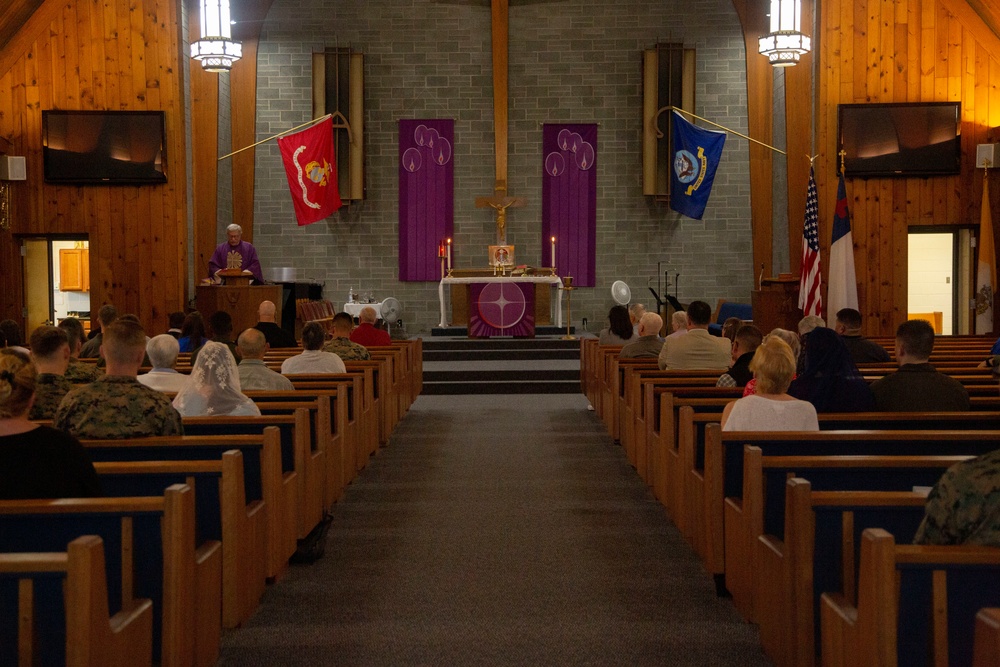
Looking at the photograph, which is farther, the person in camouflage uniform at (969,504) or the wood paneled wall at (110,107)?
the wood paneled wall at (110,107)

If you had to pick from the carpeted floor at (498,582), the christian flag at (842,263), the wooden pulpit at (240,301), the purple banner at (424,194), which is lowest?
the carpeted floor at (498,582)

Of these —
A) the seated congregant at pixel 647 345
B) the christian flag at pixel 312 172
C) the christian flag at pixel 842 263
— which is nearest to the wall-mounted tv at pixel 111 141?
the christian flag at pixel 312 172

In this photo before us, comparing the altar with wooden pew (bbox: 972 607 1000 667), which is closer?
wooden pew (bbox: 972 607 1000 667)

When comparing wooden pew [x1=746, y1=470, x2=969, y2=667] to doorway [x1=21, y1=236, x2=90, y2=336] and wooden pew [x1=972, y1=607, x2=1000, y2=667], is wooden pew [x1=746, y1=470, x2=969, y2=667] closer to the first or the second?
wooden pew [x1=972, y1=607, x2=1000, y2=667]

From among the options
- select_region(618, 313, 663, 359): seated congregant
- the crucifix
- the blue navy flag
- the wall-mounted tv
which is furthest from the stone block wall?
select_region(618, 313, 663, 359): seated congregant

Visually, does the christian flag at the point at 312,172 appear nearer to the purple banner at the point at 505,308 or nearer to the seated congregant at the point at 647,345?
the purple banner at the point at 505,308

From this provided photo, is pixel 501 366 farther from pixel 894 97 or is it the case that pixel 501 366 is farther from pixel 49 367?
pixel 49 367

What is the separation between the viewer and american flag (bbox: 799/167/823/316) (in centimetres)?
1018

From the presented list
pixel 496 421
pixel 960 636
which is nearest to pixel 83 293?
pixel 496 421

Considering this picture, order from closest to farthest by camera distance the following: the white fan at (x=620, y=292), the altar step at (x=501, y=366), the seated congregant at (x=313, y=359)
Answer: the seated congregant at (x=313, y=359) < the altar step at (x=501, y=366) < the white fan at (x=620, y=292)

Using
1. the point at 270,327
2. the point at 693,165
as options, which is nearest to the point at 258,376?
the point at 270,327

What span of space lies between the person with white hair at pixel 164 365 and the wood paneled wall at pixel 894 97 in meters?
8.54

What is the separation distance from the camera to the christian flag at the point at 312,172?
12719 mm

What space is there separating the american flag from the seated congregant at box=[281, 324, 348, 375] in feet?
19.0
